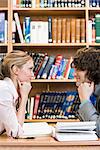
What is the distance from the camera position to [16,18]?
11.1ft

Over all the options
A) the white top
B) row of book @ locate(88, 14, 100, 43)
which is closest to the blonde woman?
the white top

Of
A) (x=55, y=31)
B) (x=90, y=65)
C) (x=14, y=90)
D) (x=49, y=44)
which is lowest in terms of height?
(x=14, y=90)

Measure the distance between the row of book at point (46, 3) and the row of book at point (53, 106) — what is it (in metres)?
0.90

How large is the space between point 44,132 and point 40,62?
1.77 meters

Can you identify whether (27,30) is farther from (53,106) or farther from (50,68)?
(53,106)

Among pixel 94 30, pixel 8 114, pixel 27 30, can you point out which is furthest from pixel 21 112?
pixel 94 30

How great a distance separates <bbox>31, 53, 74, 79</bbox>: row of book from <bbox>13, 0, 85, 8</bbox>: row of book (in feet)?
1.69

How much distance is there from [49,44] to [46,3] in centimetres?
43

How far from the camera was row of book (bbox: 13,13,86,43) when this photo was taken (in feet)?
11.0

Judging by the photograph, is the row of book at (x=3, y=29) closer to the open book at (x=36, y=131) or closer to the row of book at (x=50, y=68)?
the row of book at (x=50, y=68)

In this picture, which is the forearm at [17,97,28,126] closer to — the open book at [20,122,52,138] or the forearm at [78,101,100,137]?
the open book at [20,122,52,138]

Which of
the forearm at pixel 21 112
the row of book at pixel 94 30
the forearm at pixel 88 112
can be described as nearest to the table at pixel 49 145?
the forearm at pixel 88 112

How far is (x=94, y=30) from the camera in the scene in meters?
3.37

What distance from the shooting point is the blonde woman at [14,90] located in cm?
171
